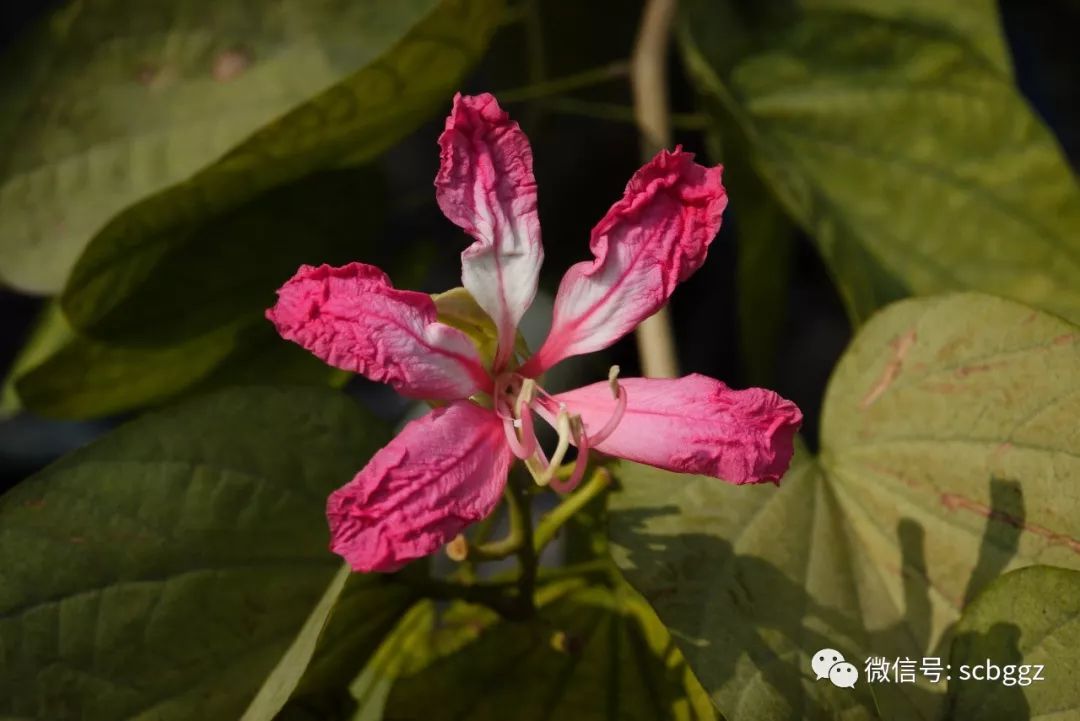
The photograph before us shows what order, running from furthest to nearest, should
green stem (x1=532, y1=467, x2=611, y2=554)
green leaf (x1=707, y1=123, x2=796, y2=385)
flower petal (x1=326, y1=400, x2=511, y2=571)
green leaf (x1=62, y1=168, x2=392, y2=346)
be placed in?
green leaf (x1=707, y1=123, x2=796, y2=385)
green leaf (x1=62, y1=168, x2=392, y2=346)
green stem (x1=532, y1=467, x2=611, y2=554)
flower petal (x1=326, y1=400, x2=511, y2=571)

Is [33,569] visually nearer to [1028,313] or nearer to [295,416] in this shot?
[295,416]

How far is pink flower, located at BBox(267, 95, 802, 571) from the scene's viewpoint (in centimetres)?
39

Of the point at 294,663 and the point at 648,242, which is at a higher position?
the point at 648,242

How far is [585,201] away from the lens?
3.37 feet

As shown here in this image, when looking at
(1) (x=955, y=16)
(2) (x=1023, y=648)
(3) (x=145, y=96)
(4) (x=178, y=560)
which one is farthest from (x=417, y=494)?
(1) (x=955, y=16)

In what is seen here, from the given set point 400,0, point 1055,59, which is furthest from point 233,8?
point 1055,59

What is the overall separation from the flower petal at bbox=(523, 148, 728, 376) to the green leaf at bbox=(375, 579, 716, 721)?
18 cm

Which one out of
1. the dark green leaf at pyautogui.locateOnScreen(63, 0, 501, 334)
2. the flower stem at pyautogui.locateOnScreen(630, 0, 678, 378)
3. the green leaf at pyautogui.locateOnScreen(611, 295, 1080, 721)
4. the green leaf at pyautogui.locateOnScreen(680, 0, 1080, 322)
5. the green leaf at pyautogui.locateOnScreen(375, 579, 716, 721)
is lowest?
the green leaf at pyautogui.locateOnScreen(375, 579, 716, 721)

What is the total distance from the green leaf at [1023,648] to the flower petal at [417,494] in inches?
8.6

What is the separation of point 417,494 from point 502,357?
3.4 inches

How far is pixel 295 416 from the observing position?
528 mm

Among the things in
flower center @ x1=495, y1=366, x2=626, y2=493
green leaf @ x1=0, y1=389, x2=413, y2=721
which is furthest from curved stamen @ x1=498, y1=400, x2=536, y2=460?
green leaf @ x1=0, y1=389, x2=413, y2=721

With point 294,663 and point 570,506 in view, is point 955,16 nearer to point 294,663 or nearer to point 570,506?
point 570,506

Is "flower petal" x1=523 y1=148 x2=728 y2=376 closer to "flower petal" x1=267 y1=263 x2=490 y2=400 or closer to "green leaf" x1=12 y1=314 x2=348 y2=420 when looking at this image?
"flower petal" x1=267 y1=263 x2=490 y2=400
